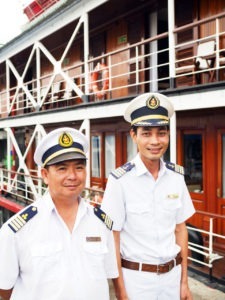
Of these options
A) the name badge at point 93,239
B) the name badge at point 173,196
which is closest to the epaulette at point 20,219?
the name badge at point 93,239

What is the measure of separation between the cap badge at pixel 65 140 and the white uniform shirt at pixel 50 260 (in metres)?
0.33

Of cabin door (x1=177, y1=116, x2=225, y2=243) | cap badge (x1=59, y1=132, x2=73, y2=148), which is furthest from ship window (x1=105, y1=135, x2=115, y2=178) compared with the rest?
cap badge (x1=59, y1=132, x2=73, y2=148)

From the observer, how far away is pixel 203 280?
4887 mm

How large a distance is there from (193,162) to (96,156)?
4.22 meters

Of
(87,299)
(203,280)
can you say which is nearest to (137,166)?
(87,299)

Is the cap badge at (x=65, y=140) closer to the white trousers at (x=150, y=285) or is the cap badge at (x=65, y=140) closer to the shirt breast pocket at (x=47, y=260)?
the shirt breast pocket at (x=47, y=260)

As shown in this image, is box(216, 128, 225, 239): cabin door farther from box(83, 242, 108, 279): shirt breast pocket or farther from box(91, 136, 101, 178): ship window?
box(83, 242, 108, 279): shirt breast pocket

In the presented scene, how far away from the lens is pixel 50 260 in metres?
1.86

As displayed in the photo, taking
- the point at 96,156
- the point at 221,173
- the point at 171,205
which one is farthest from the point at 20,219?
the point at 96,156

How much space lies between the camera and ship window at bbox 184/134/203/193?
711 cm

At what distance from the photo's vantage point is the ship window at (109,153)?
10102mm

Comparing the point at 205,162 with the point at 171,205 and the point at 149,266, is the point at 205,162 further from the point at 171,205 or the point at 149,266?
the point at 149,266

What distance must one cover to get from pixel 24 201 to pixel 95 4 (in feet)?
21.8

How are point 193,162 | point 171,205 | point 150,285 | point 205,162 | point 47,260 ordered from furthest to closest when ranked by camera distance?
point 193,162 → point 205,162 → point 171,205 → point 150,285 → point 47,260
